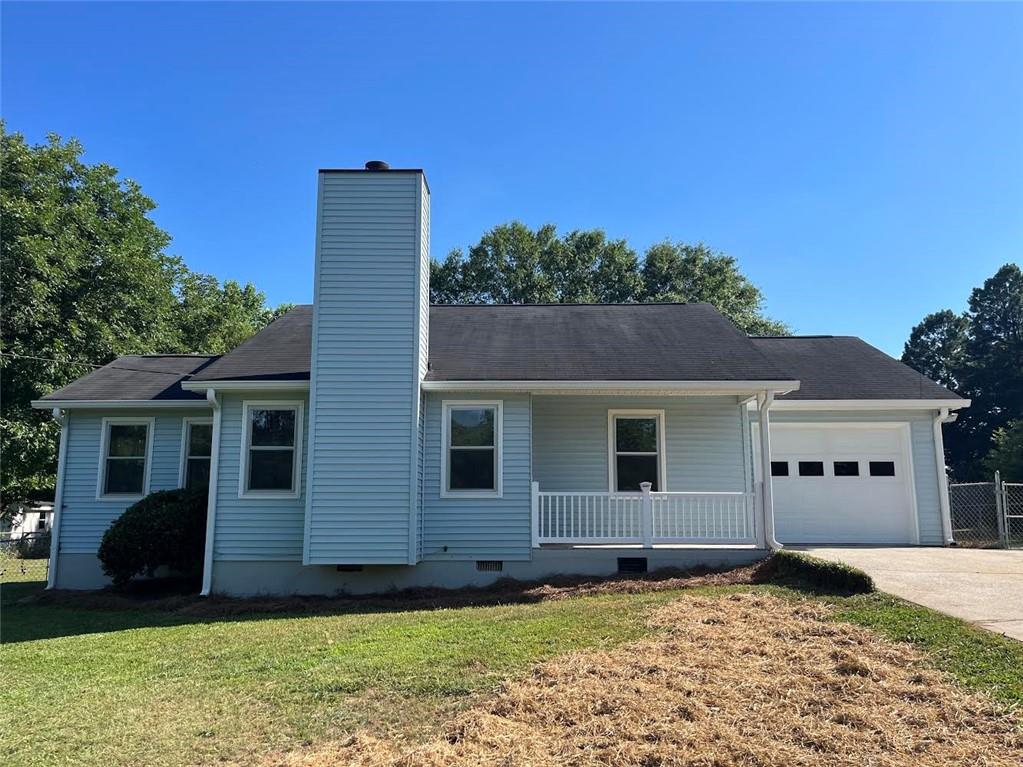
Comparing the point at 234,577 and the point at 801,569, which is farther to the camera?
the point at 234,577

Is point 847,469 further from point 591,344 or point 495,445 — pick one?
point 495,445

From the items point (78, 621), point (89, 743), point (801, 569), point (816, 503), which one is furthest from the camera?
point (816, 503)

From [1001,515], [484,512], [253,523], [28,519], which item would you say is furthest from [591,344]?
[28,519]

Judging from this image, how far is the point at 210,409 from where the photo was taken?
41.7 ft

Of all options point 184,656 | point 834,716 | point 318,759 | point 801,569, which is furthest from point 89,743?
point 801,569

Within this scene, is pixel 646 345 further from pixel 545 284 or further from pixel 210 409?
A: pixel 545 284

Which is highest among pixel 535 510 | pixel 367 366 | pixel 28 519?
pixel 367 366

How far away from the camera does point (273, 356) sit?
12266 millimetres

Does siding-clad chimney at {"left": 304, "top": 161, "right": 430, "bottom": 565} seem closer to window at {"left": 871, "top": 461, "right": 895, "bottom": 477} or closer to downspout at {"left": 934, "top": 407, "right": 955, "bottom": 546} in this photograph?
window at {"left": 871, "top": 461, "right": 895, "bottom": 477}

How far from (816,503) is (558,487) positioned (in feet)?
16.8

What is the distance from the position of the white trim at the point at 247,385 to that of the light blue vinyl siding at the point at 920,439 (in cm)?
860

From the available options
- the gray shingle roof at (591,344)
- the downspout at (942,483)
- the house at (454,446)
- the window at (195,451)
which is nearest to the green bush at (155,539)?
the house at (454,446)

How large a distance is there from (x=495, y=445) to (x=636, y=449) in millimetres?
2763

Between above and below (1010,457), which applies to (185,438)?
below
